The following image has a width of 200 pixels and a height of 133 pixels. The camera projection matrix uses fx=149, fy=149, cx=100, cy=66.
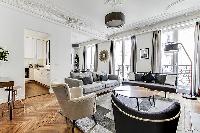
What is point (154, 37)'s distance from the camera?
6.87 m

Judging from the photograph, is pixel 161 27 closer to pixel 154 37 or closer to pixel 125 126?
pixel 154 37

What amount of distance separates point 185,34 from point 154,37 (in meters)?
1.26

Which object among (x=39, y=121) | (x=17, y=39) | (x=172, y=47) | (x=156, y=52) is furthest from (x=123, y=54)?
(x=39, y=121)

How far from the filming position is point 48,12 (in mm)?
5328

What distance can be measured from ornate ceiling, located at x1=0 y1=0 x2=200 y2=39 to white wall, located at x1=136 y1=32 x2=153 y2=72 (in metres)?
0.78

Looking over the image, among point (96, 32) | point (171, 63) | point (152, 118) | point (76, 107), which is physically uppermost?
point (96, 32)

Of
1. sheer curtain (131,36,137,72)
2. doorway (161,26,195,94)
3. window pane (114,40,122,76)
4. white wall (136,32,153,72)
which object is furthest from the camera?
window pane (114,40,122,76)

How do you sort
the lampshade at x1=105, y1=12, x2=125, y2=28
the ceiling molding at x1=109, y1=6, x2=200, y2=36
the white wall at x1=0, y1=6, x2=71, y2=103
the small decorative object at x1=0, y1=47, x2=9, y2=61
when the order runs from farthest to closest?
the ceiling molding at x1=109, y1=6, x2=200, y2=36 → the white wall at x1=0, y1=6, x2=71, y2=103 → the small decorative object at x1=0, y1=47, x2=9, y2=61 → the lampshade at x1=105, y1=12, x2=125, y2=28

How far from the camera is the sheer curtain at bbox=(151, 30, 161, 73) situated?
6746 millimetres

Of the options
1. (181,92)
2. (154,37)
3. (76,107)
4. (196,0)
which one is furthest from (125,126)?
(154,37)

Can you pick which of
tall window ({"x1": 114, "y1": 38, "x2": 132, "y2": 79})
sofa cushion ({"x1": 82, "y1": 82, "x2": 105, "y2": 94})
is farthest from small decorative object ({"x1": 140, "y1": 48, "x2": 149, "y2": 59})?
sofa cushion ({"x1": 82, "y1": 82, "x2": 105, "y2": 94})

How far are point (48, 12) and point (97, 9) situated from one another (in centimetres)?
178

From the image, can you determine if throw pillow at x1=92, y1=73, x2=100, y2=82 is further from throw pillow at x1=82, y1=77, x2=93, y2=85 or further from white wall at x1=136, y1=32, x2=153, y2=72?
white wall at x1=136, y1=32, x2=153, y2=72

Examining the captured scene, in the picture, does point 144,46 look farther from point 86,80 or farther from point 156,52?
point 86,80
